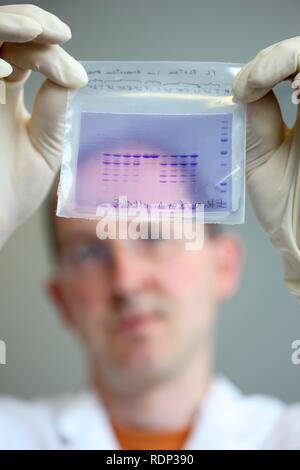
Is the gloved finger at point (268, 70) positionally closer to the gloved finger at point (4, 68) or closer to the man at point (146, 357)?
the gloved finger at point (4, 68)

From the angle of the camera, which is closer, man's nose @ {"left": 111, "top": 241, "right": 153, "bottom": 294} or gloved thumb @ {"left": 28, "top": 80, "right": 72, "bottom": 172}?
gloved thumb @ {"left": 28, "top": 80, "right": 72, "bottom": 172}

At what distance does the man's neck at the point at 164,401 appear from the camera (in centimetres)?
137

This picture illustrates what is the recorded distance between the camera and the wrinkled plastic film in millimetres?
785

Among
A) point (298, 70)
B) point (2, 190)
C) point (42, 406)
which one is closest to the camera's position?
point (298, 70)

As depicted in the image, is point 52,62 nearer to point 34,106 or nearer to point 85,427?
point 34,106

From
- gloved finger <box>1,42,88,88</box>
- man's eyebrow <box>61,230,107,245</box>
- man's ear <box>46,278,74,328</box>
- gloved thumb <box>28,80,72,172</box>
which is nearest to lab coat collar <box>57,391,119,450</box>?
man's ear <box>46,278,74,328</box>

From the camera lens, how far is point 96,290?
140cm

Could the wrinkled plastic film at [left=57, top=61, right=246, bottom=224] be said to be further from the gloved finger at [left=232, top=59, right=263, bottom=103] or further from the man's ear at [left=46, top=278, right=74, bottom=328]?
the man's ear at [left=46, top=278, right=74, bottom=328]

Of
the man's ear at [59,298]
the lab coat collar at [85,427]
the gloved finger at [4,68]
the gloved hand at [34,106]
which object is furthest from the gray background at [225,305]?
the gloved finger at [4,68]

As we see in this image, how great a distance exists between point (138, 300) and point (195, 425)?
37 cm

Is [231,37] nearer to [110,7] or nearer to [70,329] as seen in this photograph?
[110,7]

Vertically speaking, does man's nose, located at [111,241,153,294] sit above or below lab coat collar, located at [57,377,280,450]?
above

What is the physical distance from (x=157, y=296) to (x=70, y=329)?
280mm
